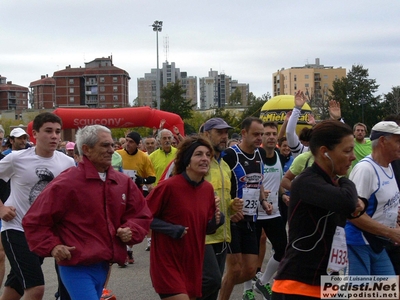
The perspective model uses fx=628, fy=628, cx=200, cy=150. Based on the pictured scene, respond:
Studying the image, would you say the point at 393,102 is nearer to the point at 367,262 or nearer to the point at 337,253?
the point at 367,262

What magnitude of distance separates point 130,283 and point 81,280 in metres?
4.48

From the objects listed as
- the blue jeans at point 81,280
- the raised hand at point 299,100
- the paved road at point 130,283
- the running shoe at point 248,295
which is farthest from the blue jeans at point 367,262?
the raised hand at point 299,100

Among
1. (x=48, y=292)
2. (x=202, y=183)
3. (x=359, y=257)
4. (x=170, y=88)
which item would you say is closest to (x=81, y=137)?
(x=202, y=183)

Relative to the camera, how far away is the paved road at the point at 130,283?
27.1 feet

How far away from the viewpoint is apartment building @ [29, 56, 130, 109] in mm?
146500

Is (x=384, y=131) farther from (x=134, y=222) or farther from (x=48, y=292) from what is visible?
(x=48, y=292)

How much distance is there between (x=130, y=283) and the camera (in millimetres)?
9039

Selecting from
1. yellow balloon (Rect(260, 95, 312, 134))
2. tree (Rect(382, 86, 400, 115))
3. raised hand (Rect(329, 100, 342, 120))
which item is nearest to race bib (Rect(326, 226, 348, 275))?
raised hand (Rect(329, 100, 342, 120))

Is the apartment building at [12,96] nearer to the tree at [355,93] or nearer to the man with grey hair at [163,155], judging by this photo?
the tree at [355,93]

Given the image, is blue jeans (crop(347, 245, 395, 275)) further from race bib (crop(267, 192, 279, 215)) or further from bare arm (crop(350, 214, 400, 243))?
race bib (crop(267, 192, 279, 215))

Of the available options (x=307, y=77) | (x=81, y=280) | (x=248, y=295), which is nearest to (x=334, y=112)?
(x=248, y=295)

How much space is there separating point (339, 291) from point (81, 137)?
225cm

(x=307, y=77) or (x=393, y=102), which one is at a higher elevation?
(x=307, y=77)

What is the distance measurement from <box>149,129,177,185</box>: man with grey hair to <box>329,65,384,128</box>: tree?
166 feet
